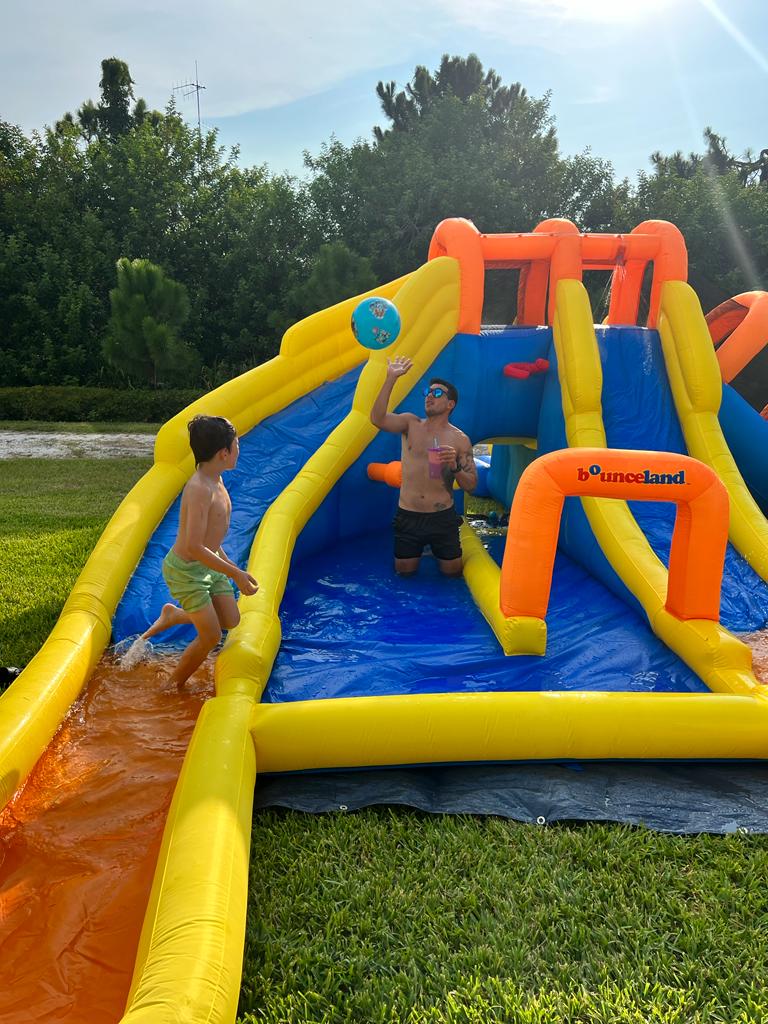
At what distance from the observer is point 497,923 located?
2.26 meters

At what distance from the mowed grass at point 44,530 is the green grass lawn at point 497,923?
2.28m

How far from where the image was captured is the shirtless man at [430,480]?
4773mm

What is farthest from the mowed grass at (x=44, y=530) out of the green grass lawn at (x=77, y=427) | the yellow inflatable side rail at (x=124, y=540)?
the green grass lawn at (x=77, y=427)

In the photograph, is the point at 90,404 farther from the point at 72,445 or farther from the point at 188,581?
the point at 188,581

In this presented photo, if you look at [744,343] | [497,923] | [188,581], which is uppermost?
[744,343]

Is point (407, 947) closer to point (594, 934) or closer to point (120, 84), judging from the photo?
point (594, 934)

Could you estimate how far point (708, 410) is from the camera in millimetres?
5551

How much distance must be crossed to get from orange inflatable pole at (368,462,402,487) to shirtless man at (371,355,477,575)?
1.07ft

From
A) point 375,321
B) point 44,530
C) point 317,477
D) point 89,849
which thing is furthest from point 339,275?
point 89,849

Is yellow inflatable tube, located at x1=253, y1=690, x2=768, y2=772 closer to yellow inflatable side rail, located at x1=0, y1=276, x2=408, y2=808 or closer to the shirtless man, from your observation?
yellow inflatable side rail, located at x1=0, y1=276, x2=408, y2=808

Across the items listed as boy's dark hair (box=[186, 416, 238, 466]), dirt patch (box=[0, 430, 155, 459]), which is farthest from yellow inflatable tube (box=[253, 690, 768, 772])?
dirt patch (box=[0, 430, 155, 459])

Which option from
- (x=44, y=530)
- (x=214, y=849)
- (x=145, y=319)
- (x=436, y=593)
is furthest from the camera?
(x=145, y=319)

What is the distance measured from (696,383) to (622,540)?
1714 mm

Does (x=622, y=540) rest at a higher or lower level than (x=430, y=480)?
lower
